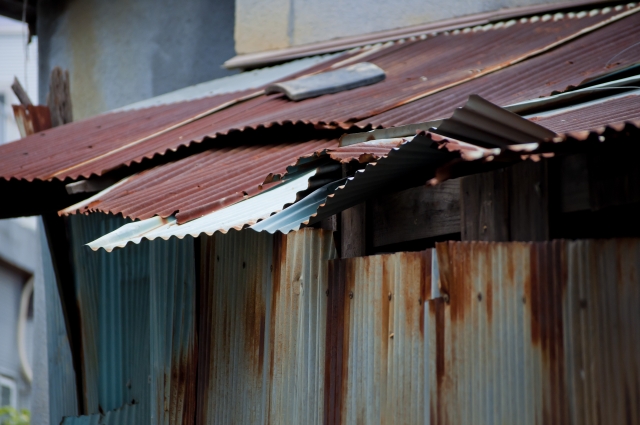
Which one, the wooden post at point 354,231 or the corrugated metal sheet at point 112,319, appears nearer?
the wooden post at point 354,231

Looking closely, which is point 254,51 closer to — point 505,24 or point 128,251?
point 505,24

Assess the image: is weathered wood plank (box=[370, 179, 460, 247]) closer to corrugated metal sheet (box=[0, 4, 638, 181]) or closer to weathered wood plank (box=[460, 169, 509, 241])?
weathered wood plank (box=[460, 169, 509, 241])

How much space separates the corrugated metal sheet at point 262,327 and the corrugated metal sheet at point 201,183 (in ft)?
1.09

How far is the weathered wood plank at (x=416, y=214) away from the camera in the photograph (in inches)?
136

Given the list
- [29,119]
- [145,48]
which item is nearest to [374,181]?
[29,119]

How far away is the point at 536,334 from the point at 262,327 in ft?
6.21

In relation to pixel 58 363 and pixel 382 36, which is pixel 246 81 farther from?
pixel 58 363

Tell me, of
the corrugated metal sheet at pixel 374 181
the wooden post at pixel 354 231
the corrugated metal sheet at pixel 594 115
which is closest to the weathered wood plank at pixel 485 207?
the corrugated metal sheet at pixel 374 181

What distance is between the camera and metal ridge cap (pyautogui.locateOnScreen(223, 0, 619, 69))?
708 cm

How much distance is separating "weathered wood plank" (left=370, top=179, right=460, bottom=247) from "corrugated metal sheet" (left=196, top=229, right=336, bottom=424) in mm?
294

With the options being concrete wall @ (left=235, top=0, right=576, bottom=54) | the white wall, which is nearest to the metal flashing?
concrete wall @ (left=235, top=0, right=576, bottom=54)

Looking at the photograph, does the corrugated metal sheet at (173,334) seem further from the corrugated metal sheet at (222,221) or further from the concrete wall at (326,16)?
the concrete wall at (326,16)

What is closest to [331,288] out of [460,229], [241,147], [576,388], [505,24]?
[460,229]

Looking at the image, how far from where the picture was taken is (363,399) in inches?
138
